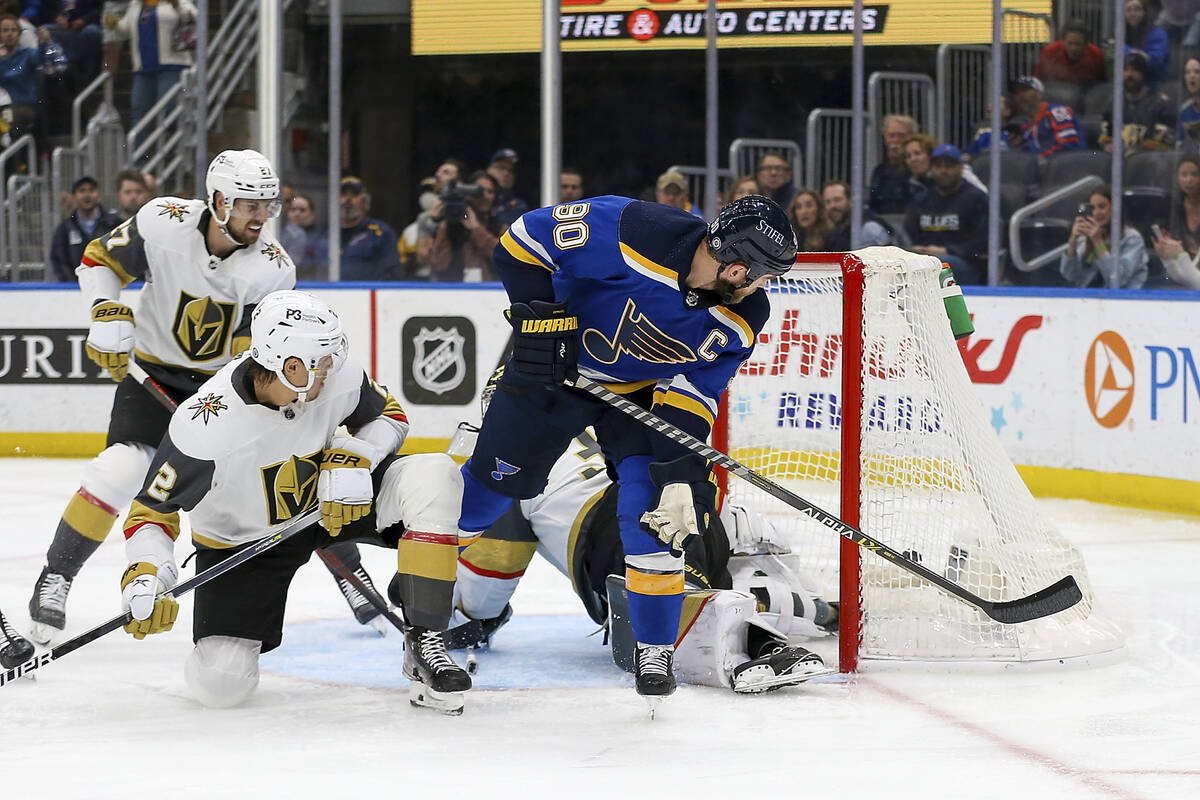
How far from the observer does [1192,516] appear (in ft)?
17.7

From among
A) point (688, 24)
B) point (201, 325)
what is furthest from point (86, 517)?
point (688, 24)

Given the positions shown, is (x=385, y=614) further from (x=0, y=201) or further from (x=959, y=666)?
(x=0, y=201)

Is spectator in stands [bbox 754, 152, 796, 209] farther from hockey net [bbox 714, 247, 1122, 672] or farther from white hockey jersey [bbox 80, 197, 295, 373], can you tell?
white hockey jersey [bbox 80, 197, 295, 373]

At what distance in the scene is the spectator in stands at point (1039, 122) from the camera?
6.45 metres

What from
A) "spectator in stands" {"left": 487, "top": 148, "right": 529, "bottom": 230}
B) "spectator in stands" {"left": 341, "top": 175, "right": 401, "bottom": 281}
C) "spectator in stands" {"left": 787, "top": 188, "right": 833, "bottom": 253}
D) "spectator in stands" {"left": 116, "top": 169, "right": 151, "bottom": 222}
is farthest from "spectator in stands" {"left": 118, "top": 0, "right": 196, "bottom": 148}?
"spectator in stands" {"left": 787, "top": 188, "right": 833, "bottom": 253}

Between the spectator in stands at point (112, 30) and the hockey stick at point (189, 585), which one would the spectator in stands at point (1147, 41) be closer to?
the hockey stick at point (189, 585)

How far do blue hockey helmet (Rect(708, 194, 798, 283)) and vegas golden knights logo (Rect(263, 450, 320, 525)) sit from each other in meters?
0.89

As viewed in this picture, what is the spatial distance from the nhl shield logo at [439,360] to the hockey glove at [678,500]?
367 cm

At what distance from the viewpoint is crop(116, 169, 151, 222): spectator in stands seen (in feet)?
23.4

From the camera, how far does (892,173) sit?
6.64 metres

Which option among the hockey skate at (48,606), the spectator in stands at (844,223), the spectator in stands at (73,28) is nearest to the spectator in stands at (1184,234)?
the spectator in stands at (844,223)

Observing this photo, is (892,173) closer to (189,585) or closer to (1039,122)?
(1039,122)

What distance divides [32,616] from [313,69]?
3.99m

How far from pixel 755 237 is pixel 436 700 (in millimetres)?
1052
